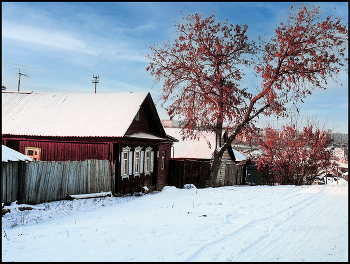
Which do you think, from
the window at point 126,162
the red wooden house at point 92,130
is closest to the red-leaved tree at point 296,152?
the red wooden house at point 92,130

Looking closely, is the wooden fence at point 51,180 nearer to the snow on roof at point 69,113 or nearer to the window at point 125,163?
the window at point 125,163

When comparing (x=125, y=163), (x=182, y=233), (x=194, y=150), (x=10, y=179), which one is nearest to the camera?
(x=182, y=233)

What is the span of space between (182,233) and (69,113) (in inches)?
587

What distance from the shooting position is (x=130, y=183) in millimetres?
20391

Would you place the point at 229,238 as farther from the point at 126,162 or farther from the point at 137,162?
the point at 137,162

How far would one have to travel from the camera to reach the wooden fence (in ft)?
41.6

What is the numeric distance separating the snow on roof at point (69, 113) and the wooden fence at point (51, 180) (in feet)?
8.46

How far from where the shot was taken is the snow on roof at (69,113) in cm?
1921

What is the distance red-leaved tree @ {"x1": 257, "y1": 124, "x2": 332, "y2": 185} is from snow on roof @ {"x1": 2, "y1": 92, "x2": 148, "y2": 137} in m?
10.8

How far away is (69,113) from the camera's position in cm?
2098

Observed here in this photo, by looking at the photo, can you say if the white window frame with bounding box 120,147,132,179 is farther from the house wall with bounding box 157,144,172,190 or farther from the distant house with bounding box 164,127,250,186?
the distant house with bounding box 164,127,250,186

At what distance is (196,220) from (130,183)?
11.2m

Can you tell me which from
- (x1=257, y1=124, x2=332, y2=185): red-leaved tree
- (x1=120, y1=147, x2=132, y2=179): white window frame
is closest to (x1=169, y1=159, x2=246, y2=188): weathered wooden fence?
(x1=257, y1=124, x2=332, y2=185): red-leaved tree

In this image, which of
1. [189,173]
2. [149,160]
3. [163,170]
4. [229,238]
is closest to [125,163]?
[149,160]
